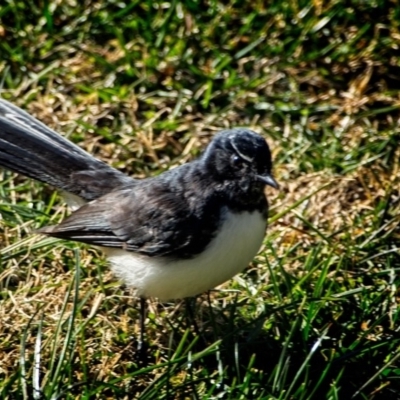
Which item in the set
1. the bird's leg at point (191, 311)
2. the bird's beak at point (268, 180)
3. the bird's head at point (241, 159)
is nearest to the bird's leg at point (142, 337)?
the bird's leg at point (191, 311)

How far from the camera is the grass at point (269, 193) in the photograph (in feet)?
16.8

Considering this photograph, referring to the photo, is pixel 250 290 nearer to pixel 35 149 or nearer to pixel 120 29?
pixel 35 149

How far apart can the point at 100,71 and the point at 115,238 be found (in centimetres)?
212

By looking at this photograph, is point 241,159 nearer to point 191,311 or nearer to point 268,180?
point 268,180


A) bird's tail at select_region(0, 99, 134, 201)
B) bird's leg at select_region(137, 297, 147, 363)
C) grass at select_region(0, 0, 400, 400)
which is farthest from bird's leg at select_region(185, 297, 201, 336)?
bird's tail at select_region(0, 99, 134, 201)

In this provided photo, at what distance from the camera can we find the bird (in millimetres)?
5105

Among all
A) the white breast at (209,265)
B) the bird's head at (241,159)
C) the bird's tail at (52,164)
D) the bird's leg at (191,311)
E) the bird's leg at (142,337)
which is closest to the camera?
the white breast at (209,265)

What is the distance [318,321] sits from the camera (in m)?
5.48

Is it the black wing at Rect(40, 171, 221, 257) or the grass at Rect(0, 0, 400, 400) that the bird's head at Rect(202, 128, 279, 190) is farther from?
the grass at Rect(0, 0, 400, 400)

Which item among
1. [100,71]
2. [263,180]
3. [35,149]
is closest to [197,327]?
[263,180]

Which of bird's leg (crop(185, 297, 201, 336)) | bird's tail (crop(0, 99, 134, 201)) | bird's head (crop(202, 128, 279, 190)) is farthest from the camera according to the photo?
bird's tail (crop(0, 99, 134, 201))

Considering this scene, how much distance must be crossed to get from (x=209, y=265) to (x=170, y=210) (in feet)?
1.25

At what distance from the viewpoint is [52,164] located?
5715 mm

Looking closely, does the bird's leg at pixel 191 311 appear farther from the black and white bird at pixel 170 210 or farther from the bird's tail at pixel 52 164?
the bird's tail at pixel 52 164
